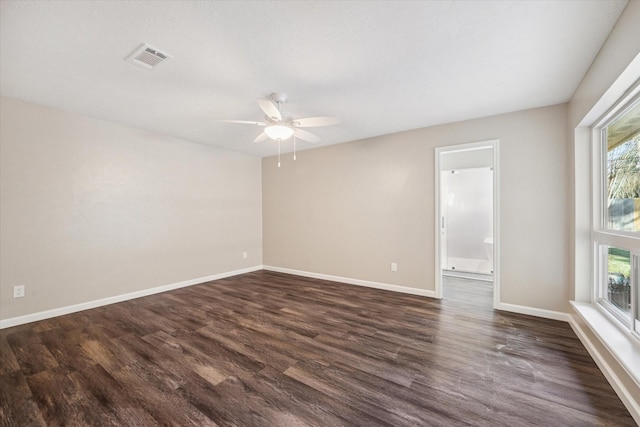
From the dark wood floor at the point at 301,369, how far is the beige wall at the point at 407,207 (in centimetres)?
70

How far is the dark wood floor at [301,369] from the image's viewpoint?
1521 mm

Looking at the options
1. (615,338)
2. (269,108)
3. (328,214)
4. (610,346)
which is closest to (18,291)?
(269,108)

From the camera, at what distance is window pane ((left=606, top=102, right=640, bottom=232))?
5.98ft

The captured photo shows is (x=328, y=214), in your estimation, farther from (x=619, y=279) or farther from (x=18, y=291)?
(x=18, y=291)

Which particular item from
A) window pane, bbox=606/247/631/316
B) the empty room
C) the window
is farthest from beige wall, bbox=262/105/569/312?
window pane, bbox=606/247/631/316

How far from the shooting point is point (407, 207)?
387 cm

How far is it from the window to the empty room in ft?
0.07

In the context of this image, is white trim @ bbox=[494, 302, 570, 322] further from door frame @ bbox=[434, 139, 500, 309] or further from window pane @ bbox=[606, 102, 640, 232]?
window pane @ bbox=[606, 102, 640, 232]

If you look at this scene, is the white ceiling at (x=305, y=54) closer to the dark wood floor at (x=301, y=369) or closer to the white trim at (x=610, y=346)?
the white trim at (x=610, y=346)

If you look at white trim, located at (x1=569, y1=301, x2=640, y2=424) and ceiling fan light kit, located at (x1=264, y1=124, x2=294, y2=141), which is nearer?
white trim, located at (x1=569, y1=301, x2=640, y2=424)

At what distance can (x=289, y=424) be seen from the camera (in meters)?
1.45

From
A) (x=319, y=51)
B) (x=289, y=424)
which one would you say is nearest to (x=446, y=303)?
(x=289, y=424)

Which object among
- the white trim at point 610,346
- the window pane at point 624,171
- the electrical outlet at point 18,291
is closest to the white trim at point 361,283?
the white trim at point 610,346

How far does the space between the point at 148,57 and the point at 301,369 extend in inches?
108
